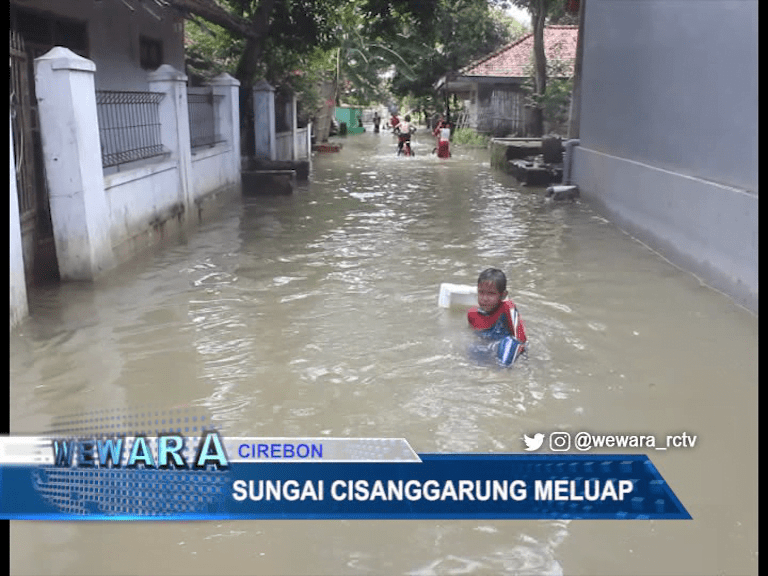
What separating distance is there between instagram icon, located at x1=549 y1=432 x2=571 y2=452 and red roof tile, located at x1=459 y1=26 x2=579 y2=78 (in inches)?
942

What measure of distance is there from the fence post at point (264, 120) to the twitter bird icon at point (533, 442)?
44.3 feet

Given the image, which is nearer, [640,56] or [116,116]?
[116,116]

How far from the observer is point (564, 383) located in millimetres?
4910

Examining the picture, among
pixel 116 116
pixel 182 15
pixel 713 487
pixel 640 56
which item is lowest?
pixel 713 487

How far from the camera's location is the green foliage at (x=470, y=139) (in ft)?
94.9

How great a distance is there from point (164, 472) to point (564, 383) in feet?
8.43

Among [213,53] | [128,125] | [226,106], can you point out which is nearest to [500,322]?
[128,125]

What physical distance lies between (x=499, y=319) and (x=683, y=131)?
4.39 meters

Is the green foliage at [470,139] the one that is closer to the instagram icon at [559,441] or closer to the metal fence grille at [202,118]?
the metal fence grille at [202,118]

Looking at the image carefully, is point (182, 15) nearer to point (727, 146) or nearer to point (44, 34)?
point (44, 34)

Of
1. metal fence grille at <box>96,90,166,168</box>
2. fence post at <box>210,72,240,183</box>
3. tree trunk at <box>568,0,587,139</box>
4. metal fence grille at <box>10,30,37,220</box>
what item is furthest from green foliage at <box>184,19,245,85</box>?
metal fence grille at <box>10,30,37,220</box>

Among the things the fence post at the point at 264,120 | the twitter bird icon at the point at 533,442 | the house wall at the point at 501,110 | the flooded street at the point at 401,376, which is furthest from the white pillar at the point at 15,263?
the house wall at the point at 501,110

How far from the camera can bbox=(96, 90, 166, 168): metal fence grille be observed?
8.34 meters

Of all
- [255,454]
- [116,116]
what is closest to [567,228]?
[116,116]
